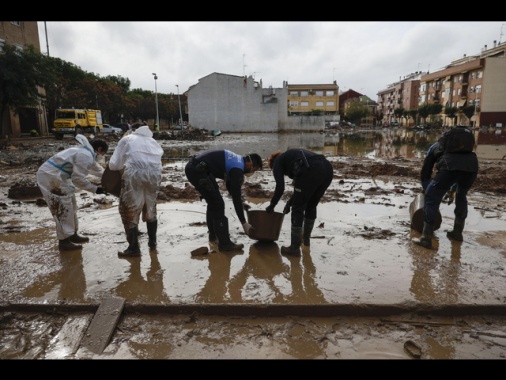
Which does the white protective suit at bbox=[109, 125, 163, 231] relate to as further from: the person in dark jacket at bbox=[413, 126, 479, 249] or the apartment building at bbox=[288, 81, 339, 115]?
the apartment building at bbox=[288, 81, 339, 115]

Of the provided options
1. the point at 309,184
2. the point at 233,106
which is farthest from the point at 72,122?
the point at 309,184

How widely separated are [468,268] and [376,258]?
99 centimetres

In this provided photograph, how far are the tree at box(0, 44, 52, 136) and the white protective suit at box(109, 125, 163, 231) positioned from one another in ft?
71.7

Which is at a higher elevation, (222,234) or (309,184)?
(309,184)

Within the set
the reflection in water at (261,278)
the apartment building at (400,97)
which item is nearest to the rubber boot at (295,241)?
the reflection in water at (261,278)

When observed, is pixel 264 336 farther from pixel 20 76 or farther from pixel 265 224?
pixel 20 76

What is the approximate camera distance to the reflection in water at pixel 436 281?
2639 millimetres

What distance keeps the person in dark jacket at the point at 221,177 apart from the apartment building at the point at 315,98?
76.6 metres

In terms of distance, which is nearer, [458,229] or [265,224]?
[265,224]

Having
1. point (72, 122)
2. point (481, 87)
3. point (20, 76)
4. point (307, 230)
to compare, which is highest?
point (481, 87)

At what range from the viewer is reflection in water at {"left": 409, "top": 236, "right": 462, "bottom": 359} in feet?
8.66

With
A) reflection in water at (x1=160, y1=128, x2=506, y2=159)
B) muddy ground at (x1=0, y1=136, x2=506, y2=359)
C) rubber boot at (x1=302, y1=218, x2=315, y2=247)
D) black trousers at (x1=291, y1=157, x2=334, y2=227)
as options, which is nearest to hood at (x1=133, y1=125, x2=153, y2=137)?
black trousers at (x1=291, y1=157, x2=334, y2=227)

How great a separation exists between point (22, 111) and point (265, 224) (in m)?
27.0

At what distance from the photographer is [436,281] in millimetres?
3598
